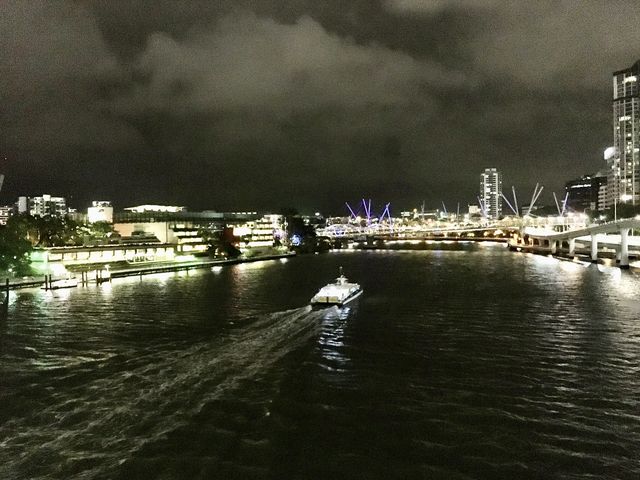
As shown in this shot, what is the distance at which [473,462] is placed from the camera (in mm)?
6941

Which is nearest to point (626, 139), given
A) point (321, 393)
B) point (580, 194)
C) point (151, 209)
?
point (580, 194)

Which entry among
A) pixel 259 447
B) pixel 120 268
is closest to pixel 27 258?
pixel 120 268

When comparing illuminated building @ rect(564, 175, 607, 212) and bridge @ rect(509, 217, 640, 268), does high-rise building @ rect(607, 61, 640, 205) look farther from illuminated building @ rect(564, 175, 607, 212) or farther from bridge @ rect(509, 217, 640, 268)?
bridge @ rect(509, 217, 640, 268)

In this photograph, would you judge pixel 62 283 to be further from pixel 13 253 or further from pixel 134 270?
pixel 134 270

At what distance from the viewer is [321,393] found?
9.81 m

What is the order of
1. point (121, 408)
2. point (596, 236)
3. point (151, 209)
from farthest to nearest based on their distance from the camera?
point (151, 209), point (596, 236), point (121, 408)

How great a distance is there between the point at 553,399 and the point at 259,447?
5566 mm

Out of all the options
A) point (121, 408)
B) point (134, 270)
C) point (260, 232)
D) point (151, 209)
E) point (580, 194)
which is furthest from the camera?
point (580, 194)

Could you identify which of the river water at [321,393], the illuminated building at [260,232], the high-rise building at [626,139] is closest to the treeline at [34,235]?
the river water at [321,393]

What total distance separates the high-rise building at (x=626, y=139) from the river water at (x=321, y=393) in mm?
77245

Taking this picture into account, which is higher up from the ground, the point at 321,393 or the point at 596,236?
the point at 596,236

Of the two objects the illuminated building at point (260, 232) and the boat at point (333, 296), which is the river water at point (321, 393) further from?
the illuminated building at point (260, 232)

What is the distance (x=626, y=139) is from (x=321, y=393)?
320ft

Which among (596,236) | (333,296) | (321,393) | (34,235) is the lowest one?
(321,393)
